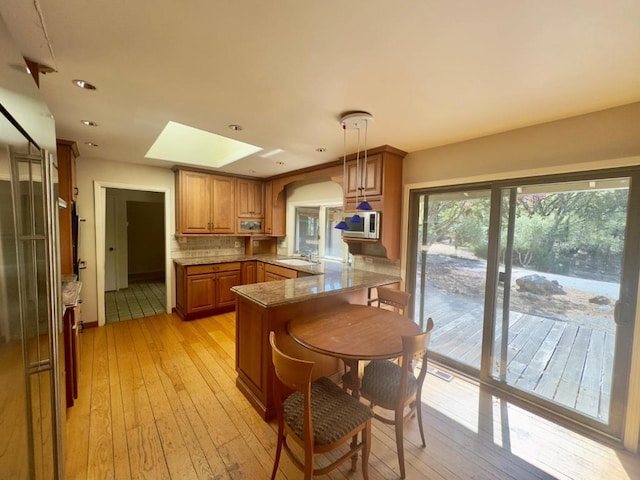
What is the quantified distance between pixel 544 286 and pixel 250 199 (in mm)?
4225

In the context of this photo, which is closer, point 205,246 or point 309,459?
point 309,459

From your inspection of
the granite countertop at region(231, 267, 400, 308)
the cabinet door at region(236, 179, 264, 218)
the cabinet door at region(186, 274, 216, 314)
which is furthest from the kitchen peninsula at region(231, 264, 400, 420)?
the cabinet door at region(236, 179, 264, 218)

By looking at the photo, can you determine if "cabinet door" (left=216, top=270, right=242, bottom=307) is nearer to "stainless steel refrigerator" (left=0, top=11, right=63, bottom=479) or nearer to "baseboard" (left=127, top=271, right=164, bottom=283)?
"stainless steel refrigerator" (left=0, top=11, right=63, bottom=479)

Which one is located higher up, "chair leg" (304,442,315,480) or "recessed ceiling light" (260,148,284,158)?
"recessed ceiling light" (260,148,284,158)

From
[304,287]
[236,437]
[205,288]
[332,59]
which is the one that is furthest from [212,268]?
[332,59]

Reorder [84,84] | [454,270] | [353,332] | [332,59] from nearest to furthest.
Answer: [332,59]
[84,84]
[353,332]
[454,270]

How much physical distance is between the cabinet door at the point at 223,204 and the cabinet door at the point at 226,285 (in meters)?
0.76

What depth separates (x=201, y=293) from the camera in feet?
13.1

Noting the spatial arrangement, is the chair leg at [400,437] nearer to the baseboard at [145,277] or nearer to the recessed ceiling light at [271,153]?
the recessed ceiling light at [271,153]

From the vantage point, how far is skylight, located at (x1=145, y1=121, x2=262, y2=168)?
Answer: 3.54 meters

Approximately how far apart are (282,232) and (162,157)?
2.21 m

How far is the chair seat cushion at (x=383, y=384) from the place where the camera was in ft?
5.47

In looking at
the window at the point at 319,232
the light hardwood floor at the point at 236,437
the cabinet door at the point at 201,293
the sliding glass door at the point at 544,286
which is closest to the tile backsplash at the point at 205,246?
the cabinet door at the point at 201,293

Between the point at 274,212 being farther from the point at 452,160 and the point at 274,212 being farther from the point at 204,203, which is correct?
the point at 452,160
